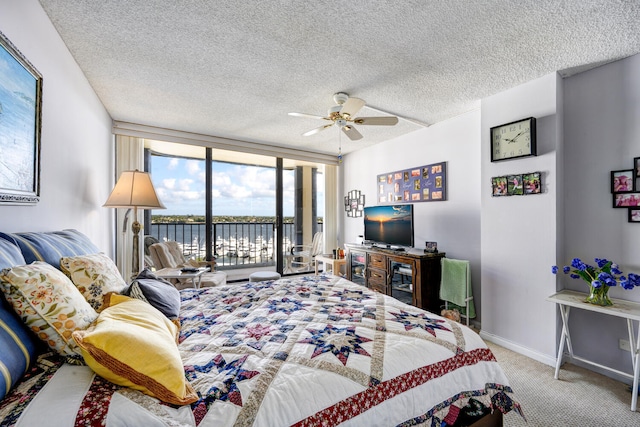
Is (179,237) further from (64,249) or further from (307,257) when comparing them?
(64,249)

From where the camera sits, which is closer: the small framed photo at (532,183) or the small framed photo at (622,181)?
the small framed photo at (622,181)

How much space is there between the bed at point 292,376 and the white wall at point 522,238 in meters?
1.43

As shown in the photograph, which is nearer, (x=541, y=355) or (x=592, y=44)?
(x=592, y=44)

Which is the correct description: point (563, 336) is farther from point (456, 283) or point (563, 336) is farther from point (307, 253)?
point (307, 253)

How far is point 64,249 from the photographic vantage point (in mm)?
1498

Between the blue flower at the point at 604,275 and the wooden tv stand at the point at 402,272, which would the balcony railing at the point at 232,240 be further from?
the blue flower at the point at 604,275

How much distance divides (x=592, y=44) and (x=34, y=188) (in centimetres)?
369

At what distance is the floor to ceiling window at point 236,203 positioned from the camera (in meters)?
4.50

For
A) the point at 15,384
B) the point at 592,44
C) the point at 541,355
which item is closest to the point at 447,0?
the point at 592,44

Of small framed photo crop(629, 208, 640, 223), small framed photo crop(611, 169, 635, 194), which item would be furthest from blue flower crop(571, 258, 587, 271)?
small framed photo crop(611, 169, 635, 194)

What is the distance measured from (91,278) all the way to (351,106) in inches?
86.7

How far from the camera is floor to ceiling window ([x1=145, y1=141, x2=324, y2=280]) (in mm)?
4504

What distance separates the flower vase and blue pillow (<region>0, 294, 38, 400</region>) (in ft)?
10.1

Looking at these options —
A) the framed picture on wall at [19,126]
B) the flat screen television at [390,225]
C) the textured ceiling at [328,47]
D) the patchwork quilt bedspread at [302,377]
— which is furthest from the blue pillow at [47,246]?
the flat screen television at [390,225]
